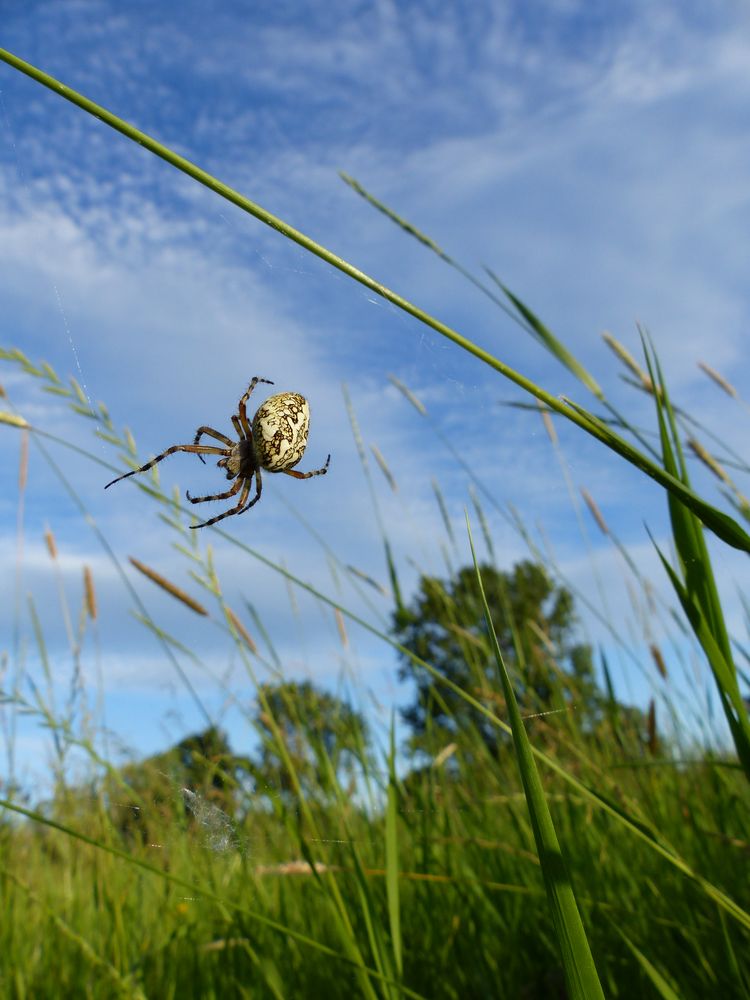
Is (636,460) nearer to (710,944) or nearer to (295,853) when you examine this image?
(710,944)

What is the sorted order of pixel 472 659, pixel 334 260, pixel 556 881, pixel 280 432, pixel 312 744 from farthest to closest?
pixel 472 659
pixel 312 744
pixel 280 432
pixel 556 881
pixel 334 260

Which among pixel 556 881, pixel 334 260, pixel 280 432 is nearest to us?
pixel 334 260

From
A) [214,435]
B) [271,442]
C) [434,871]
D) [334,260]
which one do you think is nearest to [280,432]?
[271,442]

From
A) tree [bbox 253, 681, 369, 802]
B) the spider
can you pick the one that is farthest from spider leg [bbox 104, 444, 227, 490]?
tree [bbox 253, 681, 369, 802]


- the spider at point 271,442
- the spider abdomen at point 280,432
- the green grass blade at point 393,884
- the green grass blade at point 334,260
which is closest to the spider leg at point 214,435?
the spider at point 271,442

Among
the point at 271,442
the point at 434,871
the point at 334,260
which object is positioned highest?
the point at 271,442

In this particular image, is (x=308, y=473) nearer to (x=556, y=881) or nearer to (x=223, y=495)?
(x=223, y=495)

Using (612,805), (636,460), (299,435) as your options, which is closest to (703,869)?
(612,805)
